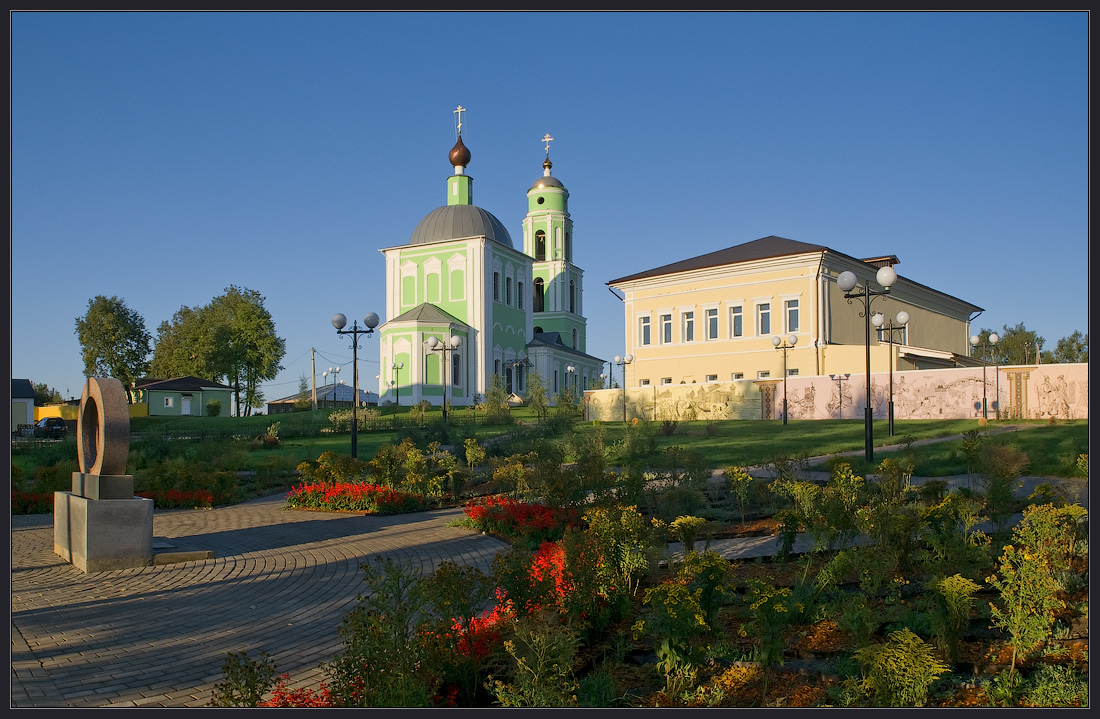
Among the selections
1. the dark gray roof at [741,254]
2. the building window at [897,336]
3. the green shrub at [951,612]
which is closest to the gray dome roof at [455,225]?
the dark gray roof at [741,254]

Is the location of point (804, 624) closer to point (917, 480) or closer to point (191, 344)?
point (917, 480)

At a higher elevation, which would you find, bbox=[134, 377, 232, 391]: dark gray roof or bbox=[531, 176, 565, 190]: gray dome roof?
bbox=[531, 176, 565, 190]: gray dome roof

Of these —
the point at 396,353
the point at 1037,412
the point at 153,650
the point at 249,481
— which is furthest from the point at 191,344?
the point at 153,650

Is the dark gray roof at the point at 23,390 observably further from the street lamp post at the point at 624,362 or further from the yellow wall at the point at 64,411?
the street lamp post at the point at 624,362

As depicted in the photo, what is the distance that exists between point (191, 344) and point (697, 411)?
4347cm

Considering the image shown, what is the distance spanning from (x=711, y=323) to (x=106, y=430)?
37.4 m

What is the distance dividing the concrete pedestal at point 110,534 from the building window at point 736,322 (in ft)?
120

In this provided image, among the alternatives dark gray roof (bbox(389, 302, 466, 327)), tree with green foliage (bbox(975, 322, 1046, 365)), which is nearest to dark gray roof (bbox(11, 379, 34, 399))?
dark gray roof (bbox(389, 302, 466, 327))

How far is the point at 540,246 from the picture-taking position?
69.9 m

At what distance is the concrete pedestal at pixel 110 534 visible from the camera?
26.4 ft

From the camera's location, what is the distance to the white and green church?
51406mm

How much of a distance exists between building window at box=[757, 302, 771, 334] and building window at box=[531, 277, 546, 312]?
30595 millimetres

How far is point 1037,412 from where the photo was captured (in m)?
27.8

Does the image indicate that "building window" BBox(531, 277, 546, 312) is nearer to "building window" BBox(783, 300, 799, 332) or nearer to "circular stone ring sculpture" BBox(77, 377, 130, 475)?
"building window" BBox(783, 300, 799, 332)
